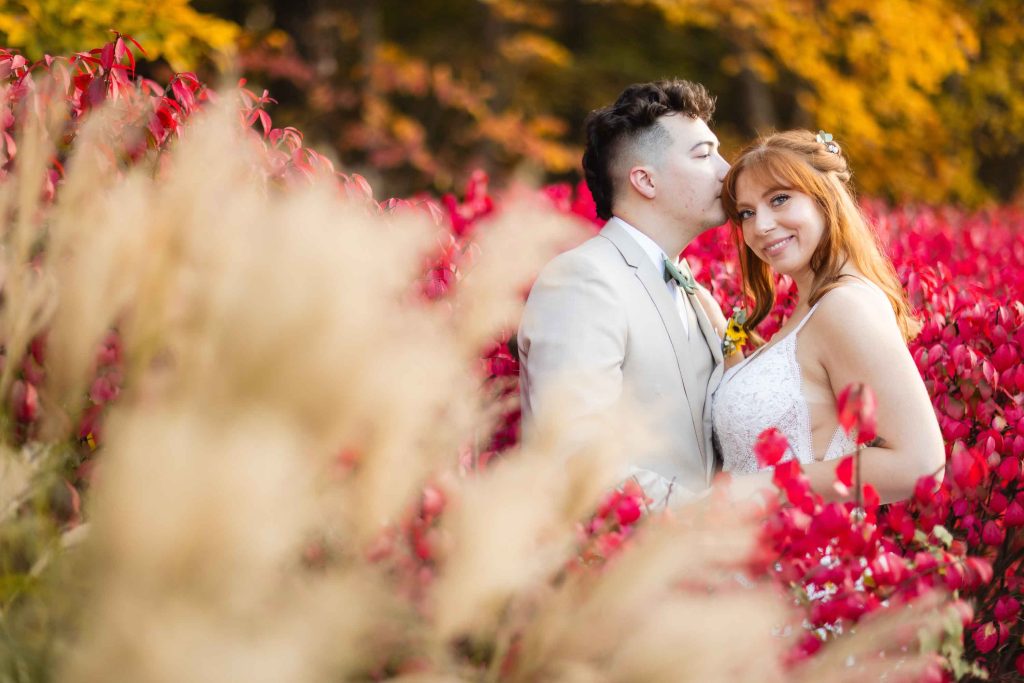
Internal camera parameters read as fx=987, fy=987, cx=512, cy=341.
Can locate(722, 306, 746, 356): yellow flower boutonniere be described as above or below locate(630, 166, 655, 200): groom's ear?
below

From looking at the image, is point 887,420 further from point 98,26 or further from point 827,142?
point 98,26

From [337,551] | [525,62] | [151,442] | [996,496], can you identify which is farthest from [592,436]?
[525,62]

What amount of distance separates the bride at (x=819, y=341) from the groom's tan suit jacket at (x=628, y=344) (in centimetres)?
13

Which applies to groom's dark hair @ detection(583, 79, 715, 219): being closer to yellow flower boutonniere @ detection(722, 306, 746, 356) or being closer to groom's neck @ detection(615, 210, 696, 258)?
groom's neck @ detection(615, 210, 696, 258)

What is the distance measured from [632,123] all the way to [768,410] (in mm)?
1308

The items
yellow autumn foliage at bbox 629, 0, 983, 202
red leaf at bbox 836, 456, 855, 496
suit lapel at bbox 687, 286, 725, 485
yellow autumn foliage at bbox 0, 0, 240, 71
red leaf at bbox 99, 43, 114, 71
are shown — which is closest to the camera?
red leaf at bbox 836, 456, 855, 496

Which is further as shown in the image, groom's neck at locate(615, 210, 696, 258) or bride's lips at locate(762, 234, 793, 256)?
groom's neck at locate(615, 210, 696, 258)

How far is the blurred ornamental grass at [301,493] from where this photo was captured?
1.10 metres

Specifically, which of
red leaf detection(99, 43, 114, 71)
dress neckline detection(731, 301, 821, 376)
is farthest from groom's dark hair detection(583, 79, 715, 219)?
red leaf detection(99, 43, 114, 71)

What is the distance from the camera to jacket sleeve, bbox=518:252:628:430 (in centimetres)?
329

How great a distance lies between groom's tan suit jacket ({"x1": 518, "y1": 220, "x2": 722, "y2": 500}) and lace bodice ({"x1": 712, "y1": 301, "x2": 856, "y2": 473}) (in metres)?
0.13

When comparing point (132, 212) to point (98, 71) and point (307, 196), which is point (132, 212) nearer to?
point (307, 196)

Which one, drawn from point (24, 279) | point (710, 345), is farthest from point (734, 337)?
point (24, 279)

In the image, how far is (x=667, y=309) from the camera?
12.0 feet
